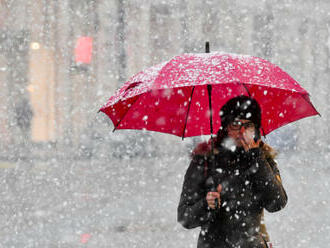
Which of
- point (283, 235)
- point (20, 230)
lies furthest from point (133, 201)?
point (283, 235)

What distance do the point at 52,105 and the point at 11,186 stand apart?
7725 millimetres

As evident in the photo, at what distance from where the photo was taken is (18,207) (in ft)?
25.0

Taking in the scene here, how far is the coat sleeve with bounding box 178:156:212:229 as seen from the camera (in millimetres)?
2332

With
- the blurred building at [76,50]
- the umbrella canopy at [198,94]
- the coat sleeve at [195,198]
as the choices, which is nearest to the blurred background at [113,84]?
the blurred building at [76,50]

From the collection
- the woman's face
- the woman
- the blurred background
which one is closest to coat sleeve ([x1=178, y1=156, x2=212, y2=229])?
the woman

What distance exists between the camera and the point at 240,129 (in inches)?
91.8

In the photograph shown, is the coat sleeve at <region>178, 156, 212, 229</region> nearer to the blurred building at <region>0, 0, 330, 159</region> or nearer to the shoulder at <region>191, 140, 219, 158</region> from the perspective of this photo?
the shoulder at <region>191, 140, 219, 158</region>

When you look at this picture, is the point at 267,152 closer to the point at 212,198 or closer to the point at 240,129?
the point at 240,129

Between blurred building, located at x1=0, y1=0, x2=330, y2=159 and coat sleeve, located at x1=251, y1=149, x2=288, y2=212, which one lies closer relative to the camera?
coat sleeve, located at x1=251, y1=149, x2=288, y2=212

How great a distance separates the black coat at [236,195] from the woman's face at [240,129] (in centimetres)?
6

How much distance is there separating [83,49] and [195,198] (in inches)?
627

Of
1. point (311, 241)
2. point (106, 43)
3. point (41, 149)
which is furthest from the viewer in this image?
point (106, 43)

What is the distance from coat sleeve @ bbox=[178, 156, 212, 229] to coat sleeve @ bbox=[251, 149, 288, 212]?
275 mm

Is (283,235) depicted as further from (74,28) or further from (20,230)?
(74,28)
